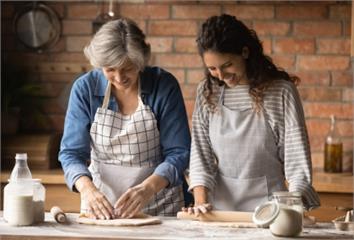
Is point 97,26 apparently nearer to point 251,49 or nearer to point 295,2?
point 295,2

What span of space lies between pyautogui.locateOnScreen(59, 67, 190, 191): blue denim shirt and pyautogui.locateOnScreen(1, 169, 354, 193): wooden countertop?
111 cm

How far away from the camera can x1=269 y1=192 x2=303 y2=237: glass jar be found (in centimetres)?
202

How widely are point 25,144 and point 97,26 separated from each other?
71cm

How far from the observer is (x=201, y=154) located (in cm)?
243

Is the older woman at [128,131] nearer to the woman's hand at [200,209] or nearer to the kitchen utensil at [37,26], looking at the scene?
the woman's hand at [200,209]

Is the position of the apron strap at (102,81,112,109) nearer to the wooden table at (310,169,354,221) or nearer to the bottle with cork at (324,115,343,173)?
the wooden table at (310,169,354,221)

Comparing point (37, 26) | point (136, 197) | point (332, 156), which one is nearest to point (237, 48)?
point (136, 197)

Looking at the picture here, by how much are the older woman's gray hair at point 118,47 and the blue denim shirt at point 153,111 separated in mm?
127

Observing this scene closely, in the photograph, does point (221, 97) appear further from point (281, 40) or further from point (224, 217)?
point (281, 40)

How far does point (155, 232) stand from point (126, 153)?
0.45 meters

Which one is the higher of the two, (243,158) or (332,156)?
(243,158)

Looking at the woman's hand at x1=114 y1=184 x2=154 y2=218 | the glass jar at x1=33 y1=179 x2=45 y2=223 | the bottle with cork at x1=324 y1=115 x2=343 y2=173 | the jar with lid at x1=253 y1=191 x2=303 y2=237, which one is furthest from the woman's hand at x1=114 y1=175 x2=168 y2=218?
the bottle with cork at x1=324 y1=115 x2=343 y2=173

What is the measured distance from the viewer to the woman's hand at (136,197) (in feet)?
7.43

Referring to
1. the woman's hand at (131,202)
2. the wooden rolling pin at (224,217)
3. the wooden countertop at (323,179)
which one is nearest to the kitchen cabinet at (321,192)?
the wooden countertop at (323,179)
